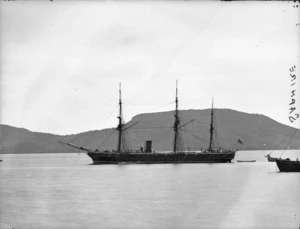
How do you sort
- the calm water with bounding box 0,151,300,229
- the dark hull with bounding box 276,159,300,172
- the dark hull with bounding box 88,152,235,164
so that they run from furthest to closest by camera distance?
the dark hull with bounding box 88,152,235,164 → the dark hull with bounding box 276,159,300,172 → the calm water with bounding box 0,151,300,229

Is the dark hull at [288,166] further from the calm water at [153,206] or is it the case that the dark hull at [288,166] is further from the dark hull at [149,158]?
the dark hull at [149,158]

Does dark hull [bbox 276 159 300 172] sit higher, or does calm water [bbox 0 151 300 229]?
dark hull [bbox 276 159 300 172]

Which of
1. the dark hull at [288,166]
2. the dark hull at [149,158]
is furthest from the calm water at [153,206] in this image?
the dark hull at [149,158]

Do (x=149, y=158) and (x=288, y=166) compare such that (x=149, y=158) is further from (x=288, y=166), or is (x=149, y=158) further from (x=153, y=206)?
(x=153, y=206)

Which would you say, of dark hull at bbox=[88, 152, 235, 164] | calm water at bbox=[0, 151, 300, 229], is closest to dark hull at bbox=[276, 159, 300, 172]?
calm water at bbox=[0, 151, 300, 229]

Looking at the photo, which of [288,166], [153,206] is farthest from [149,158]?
[153,206]

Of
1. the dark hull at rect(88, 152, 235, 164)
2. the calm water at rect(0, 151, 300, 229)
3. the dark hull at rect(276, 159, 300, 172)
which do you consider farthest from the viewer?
the dark hull at rect(88, 152, 235, 164)

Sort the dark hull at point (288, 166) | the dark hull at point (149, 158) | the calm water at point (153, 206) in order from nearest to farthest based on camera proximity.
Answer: the calm water at point (153, 206), the dark hull at point (288, 166), the dark hull at point (149, 158)

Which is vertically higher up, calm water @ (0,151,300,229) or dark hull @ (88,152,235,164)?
dark hull @ (88,152,235,164)

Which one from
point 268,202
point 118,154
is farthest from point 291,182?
point 118,154

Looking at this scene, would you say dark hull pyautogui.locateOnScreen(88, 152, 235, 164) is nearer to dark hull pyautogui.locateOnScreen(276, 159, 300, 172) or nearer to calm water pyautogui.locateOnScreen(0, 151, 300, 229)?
dark hull pyautogui.locateOnScreen(276, 159, 300, 172)

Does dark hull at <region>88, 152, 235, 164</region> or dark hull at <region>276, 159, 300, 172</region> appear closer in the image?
dark hull at <region>276, 159, 300, 172</region>

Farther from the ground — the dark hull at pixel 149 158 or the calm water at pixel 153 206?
the dark hull at pixel 149 158
